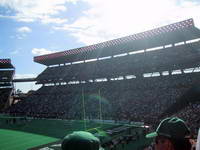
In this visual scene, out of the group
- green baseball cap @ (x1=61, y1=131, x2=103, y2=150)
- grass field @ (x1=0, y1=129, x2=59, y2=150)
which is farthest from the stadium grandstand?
green baseball cap @ (x1=61, y1=131, x2=103, y2=150)

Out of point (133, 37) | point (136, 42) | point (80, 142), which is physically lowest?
point (80, 142)

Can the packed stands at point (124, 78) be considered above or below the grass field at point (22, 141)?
above

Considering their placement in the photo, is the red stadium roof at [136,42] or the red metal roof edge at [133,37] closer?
the red metal roof edge at [133,37]

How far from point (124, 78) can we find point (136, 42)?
28.3 ft

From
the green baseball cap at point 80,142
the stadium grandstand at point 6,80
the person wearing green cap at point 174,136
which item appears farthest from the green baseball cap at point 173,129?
the stadium grandstand at point 6,80

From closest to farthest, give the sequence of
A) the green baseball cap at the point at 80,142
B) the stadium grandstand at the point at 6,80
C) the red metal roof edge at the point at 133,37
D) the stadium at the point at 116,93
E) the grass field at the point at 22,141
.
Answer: the green baseball cap at the point at 80,142, the grass field at the point at 22,141, the stadium at the point at 116,93, the red metal roof edge at the point at 133,37, the stadium grandstand at the point at 6,80

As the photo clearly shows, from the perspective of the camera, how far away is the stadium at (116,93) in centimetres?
2466

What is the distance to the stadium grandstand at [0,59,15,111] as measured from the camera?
6209 cm

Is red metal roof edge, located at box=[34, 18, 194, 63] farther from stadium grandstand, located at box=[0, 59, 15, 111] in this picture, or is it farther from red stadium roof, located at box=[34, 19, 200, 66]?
stadium grandstand, located at box=[0, 59, 15, 111]

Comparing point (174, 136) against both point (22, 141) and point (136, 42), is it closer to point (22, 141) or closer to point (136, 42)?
point (22, 141)

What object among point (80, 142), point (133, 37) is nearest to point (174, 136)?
point (80, 142)

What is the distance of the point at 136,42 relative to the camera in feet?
128

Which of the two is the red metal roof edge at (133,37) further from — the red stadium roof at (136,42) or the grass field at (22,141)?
the grass field at (22,141)

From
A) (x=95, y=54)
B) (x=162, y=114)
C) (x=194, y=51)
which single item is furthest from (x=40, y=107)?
(x=194, y=51)
